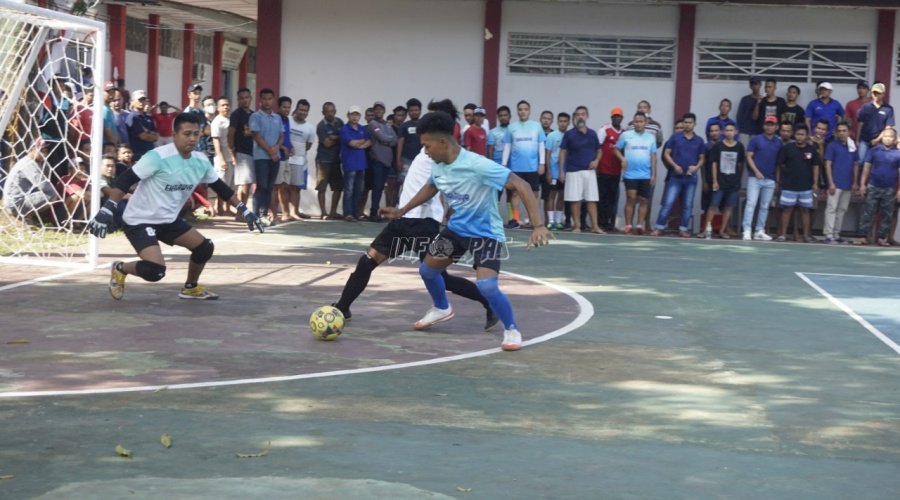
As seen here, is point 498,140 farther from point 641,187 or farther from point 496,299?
point 496,299

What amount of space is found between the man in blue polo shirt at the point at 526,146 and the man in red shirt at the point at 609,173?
1025 mm

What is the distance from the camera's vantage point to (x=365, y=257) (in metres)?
10.4

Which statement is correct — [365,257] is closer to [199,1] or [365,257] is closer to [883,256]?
[883,256]

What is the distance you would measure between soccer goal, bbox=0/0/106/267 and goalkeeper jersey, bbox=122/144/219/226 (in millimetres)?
2065

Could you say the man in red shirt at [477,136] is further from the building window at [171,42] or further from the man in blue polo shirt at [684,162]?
the building window at [171,42]

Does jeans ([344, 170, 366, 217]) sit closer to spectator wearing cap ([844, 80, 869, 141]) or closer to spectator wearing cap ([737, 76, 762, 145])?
spectator wearing cap ([737, 76, 762, 145])

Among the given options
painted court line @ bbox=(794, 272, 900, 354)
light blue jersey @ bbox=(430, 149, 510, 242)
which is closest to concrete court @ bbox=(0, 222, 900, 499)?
painted court line @ bbox=(794, 272, 900, 354)

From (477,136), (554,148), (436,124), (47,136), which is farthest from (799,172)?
(436,124)

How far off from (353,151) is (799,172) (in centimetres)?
→ 736

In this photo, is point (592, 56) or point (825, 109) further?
→ point (592, 56)

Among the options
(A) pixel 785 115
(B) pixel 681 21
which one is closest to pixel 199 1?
(B) pixel 681 21

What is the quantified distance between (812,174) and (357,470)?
16.1 meters

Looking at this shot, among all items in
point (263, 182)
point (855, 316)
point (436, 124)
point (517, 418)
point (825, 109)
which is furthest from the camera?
point (825, 109)

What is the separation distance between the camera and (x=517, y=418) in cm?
722
